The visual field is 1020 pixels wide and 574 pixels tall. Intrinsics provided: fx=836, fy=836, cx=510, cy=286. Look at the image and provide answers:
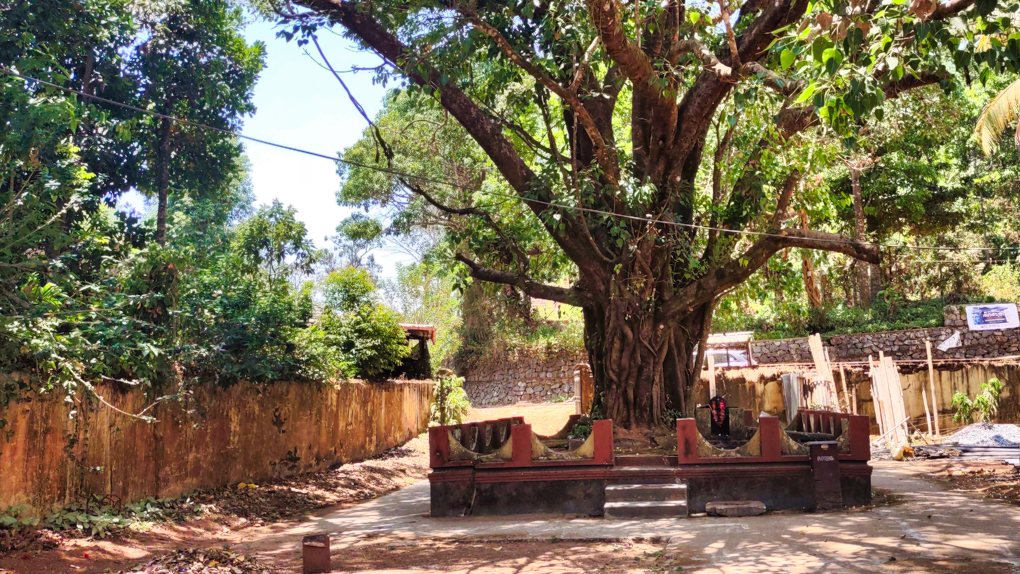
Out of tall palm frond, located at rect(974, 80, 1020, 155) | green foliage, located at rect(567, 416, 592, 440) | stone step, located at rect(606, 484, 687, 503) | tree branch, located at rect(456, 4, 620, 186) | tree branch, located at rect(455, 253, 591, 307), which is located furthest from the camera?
tree branch, located at rect(455, 253, 591, 307)

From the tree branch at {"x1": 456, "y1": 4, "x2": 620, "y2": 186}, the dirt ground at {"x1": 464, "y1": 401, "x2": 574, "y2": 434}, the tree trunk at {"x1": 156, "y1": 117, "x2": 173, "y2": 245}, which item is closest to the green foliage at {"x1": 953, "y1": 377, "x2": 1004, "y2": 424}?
the dirt ground at {"x1": 464, "y1": 401, "x2": 574, "y2": 434}

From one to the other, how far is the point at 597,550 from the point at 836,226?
2168cm

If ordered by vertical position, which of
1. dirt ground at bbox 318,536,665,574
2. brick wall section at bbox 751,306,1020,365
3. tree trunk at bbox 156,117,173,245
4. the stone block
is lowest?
dirt ground at bbox 318,536,665,574

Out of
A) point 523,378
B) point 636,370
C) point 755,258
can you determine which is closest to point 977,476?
point 755,258

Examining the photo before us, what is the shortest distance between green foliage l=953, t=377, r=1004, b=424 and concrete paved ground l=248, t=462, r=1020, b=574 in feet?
28.0

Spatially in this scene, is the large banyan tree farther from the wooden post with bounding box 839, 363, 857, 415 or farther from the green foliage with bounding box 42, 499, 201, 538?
the wooden post with bounding box 839, 363, 857, 415

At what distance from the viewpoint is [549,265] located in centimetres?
1712

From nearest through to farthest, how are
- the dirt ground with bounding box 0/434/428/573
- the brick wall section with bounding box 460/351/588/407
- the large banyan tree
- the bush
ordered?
the dirt ground with bounding box 0/434/428/573, the large banyan tree, the bush, the brick wall section with bounding box 460/351/588/407

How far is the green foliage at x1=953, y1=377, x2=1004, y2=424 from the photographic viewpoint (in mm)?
19375

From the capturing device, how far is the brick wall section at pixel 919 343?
2572 cm

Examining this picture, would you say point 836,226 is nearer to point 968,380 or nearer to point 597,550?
point 968,380

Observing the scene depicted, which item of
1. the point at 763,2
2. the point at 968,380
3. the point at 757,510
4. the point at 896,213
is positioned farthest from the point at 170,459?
the point at 896,213

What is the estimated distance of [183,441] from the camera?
11.1m

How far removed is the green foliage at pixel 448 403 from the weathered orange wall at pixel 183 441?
6291 millimetres
